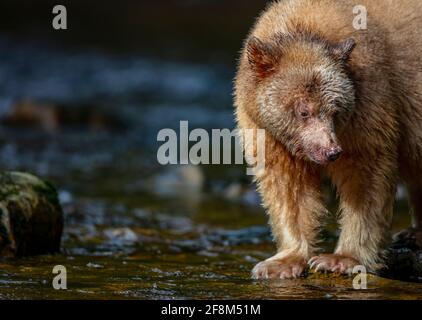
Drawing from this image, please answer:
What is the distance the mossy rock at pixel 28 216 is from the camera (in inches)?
381

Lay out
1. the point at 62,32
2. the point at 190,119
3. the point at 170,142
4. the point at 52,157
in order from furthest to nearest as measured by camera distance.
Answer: the point at 62,32 < the point at 190,119 < the point at 170,142 < the point at 52,157

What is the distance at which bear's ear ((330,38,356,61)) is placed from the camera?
27.7 feet

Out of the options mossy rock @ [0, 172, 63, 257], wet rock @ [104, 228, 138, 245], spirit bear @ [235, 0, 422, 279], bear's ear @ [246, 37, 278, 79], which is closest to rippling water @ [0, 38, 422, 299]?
wet rock @ [104, 228, 138, 245]

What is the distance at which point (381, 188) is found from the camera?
894 centimetres

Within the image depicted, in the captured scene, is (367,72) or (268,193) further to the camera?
(268,193)

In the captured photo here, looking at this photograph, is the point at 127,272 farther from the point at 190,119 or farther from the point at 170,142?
the point at 190,119

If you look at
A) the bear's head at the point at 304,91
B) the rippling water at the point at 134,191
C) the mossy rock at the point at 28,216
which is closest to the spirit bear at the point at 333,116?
the bear's head at the point at 304,91

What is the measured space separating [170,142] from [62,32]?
13.0 m

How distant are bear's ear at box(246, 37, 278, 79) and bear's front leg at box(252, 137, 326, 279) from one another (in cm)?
63

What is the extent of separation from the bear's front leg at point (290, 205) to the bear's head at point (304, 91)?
0.38 meters

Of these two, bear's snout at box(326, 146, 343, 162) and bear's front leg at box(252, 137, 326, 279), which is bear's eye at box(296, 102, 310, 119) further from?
bear's front leg at box(252, 137, 326, 279)

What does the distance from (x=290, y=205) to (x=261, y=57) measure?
58.5 inches
